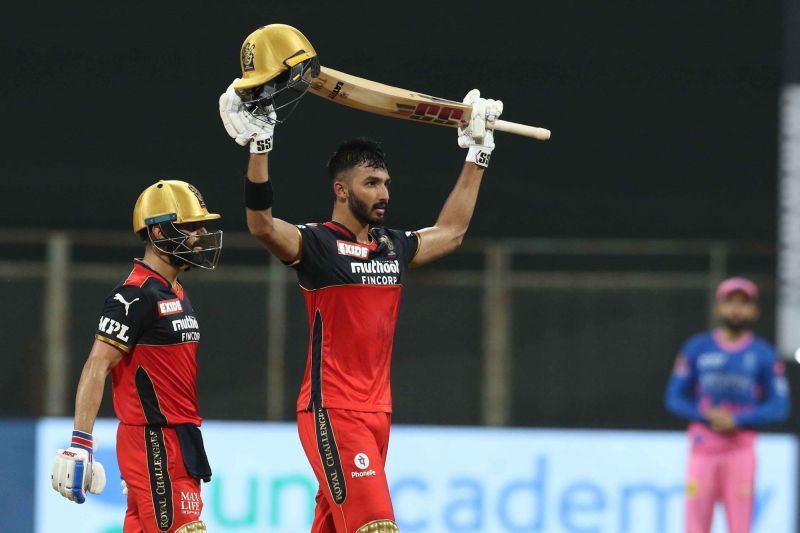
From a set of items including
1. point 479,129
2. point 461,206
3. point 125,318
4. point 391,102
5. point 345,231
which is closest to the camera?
point 125,318

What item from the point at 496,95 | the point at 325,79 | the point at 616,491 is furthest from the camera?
the point at 496,95

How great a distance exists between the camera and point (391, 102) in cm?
573

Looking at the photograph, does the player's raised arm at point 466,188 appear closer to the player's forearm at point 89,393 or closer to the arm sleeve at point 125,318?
the arm sleeve at point 125,318

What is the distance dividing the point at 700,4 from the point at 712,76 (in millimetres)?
646

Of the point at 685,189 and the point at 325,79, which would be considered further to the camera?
the point at 685,189

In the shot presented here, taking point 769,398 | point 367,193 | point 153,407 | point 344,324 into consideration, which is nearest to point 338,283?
point 344,324

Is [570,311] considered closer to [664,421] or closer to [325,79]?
[664,421]

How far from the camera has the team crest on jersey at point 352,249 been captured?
5520 millimetres

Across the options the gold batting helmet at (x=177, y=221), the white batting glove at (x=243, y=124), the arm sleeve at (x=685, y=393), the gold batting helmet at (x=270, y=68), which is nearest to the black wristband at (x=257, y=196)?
the white batting glove at (x=243, y=124)

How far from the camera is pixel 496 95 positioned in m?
12.3

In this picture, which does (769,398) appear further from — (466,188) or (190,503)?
(190,503)

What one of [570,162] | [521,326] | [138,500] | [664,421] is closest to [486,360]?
[521,326]

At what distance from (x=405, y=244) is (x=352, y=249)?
35cm

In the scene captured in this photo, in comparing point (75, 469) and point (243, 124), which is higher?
point (243, 124)
